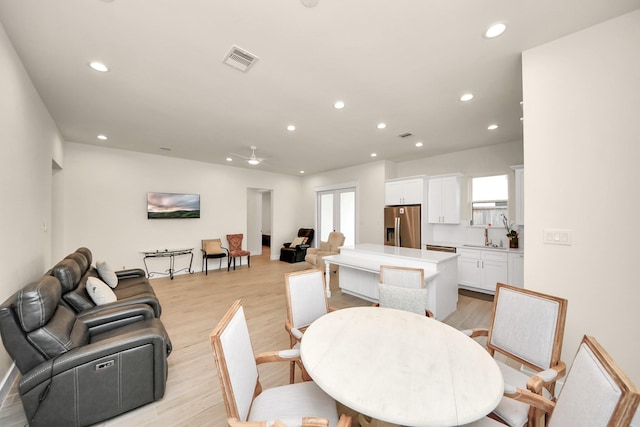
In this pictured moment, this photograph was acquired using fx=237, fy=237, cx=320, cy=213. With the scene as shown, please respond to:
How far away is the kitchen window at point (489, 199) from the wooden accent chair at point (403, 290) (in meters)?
3.67

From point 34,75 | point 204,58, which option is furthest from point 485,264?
point 34,75

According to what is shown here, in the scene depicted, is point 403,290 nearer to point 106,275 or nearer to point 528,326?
point 528,326

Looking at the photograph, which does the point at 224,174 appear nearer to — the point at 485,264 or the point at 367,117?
the point at 367,117

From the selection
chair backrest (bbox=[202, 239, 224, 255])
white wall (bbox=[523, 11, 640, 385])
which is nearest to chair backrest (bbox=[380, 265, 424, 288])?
white wall (bbox=[523, 11, 640, 385])

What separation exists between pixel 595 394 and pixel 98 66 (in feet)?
13.1

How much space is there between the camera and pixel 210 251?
6.01 meters

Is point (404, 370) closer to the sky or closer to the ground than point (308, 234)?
closer to the ground

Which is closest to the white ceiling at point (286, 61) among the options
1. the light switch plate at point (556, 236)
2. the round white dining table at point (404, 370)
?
the light switch plate at point (556, 236)

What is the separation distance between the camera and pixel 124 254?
518 centimetres

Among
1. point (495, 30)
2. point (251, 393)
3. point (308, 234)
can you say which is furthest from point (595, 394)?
point (308, 234)

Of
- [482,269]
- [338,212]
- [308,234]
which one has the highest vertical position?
[338,212]

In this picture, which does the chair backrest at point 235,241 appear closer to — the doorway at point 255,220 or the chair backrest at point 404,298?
the doorway at point 255,220

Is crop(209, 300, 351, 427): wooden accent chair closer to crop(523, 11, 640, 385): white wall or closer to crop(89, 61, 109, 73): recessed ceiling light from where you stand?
crop(523, 11, 640, 385): white wall

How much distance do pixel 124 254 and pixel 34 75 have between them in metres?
3.83
